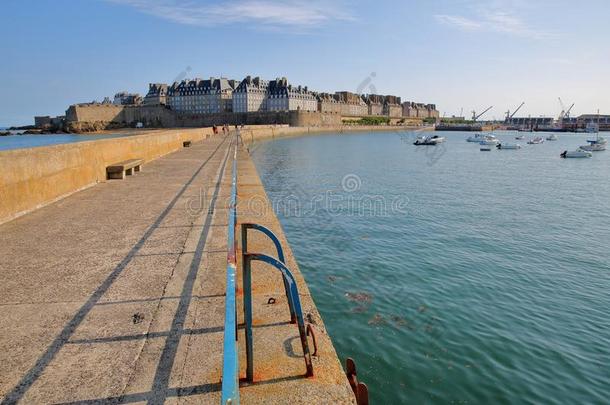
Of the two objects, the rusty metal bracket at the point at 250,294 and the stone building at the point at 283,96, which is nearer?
the rusty metal bracket at the point at 250,294

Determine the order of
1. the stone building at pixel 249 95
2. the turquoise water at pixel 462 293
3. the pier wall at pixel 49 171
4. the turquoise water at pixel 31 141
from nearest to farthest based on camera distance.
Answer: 1. the turquoise water at pixel 462 293
2. the pier wall at pixel 49 171
3. the turquoise water at pixel 31 141
4. the stone building at pixel 249 95

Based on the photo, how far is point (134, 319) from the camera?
411 centimetres

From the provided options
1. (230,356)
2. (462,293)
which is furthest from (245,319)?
(462,293)

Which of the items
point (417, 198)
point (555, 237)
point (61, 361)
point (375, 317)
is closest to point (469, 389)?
point (375, 317)

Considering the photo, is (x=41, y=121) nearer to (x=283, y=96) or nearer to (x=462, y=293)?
(x=283, y=96)

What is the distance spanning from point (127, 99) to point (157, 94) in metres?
37.4

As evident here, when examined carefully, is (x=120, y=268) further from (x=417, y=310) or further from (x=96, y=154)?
(x=96, y=154)

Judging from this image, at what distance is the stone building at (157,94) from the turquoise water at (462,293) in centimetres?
15208

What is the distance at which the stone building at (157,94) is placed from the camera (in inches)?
6206

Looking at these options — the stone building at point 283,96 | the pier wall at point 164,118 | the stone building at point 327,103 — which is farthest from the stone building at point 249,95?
the stone building at point 327,103

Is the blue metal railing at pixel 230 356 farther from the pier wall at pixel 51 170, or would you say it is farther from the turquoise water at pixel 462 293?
the pier wall at pixel 51 170

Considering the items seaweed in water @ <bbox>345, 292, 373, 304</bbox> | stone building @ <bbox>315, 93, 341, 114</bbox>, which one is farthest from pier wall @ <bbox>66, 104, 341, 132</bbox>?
seaweed in water @ <bbox>345, 292, 373, 304</bbox>

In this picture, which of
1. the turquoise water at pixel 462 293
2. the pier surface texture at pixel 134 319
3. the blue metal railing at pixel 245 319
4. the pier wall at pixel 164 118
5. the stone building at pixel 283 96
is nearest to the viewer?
the blue metal railing at pixel 245 319

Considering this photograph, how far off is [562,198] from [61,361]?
26.7m
